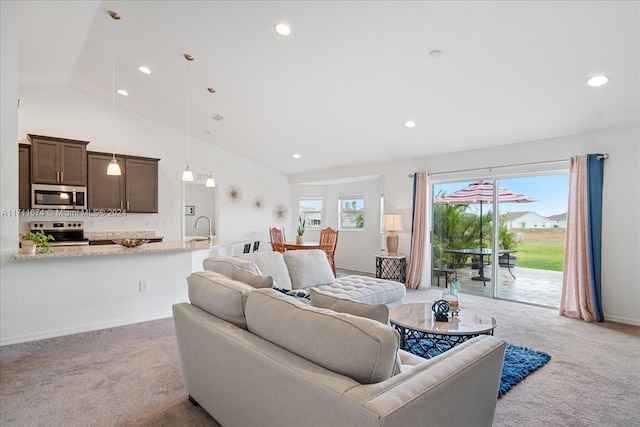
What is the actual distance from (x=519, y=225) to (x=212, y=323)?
4906 millimetres

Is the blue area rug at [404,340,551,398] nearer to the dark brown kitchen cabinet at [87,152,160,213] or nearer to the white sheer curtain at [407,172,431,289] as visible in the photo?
the white sheer curtain at [407,172,431,289]

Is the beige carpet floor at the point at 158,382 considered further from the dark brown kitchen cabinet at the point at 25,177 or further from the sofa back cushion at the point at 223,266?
the dark brown kitchen cabinet at the point at 25,177

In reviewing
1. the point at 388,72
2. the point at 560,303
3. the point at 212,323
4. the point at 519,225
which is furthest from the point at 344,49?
the point at 560,303

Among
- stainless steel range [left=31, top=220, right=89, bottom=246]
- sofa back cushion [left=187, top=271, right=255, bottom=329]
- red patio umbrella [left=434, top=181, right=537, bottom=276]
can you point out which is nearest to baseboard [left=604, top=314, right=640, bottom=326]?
red patio umbrella [left=434, top=181, right=537, bottom=276]

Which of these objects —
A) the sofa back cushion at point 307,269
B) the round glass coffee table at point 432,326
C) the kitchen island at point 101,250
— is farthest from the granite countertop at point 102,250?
the round glass coffee table at point 432,326

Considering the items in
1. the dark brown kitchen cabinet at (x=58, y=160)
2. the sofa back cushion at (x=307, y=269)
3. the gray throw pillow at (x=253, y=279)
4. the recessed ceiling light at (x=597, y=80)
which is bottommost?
the sofa back cushion at (x=307, y=269)

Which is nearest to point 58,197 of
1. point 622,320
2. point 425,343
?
point 425,343

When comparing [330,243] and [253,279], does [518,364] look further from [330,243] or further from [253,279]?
[330,243]

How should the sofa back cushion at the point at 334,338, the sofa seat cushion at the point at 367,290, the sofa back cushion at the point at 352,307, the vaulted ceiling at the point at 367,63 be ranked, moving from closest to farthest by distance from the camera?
the sofa back cushion at the point at 334,338, the sofa back cushion at the point at 352,307, the vaulted ceiling at the point at 367,63, the sofa seat cushion at the point at 367,290

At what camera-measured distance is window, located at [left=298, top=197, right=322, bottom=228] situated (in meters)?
8.86

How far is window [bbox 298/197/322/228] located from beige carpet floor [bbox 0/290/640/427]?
215 inches

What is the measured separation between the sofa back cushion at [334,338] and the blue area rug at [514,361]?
175 centimetres

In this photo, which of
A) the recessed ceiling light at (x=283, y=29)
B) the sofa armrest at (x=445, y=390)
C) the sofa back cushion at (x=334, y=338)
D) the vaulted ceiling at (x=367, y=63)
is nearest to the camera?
the sofa armrest at (x=445, y=390)

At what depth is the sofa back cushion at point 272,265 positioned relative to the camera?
12.1 ft
